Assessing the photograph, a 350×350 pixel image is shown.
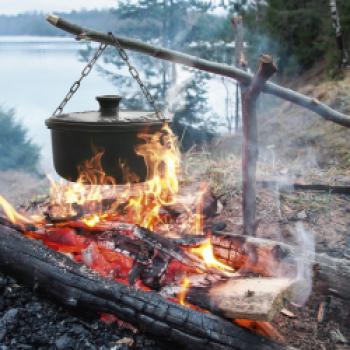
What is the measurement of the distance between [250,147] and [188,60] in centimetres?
83

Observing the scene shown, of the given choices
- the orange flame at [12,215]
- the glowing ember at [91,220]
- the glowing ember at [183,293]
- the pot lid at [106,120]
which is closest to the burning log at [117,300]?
the glowing ember at [183,293]

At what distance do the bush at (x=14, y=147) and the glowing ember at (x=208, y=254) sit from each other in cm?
1296

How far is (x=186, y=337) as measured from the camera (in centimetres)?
218

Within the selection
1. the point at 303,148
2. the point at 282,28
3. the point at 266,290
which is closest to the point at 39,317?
the point at 266,290

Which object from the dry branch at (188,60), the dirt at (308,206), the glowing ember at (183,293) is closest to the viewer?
the glowing ember at (183,293)

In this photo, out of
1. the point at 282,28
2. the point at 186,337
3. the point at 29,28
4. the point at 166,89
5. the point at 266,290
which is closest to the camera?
the point at 186,337

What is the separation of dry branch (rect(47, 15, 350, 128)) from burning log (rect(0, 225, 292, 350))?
1.60m

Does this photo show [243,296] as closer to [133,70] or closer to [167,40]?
[133,70]

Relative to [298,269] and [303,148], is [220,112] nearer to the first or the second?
[303,148]

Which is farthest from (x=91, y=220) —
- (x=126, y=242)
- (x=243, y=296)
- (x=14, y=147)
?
(x=14, y=147)

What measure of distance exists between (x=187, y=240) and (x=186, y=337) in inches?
35.1

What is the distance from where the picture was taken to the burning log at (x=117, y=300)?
85.4 inches

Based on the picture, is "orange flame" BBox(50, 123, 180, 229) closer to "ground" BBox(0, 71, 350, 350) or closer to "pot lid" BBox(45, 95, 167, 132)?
"pot lid" BBox(45, 95, 167, 132)

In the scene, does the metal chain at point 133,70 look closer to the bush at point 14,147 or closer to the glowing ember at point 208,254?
the glowing ember at point 208,254
